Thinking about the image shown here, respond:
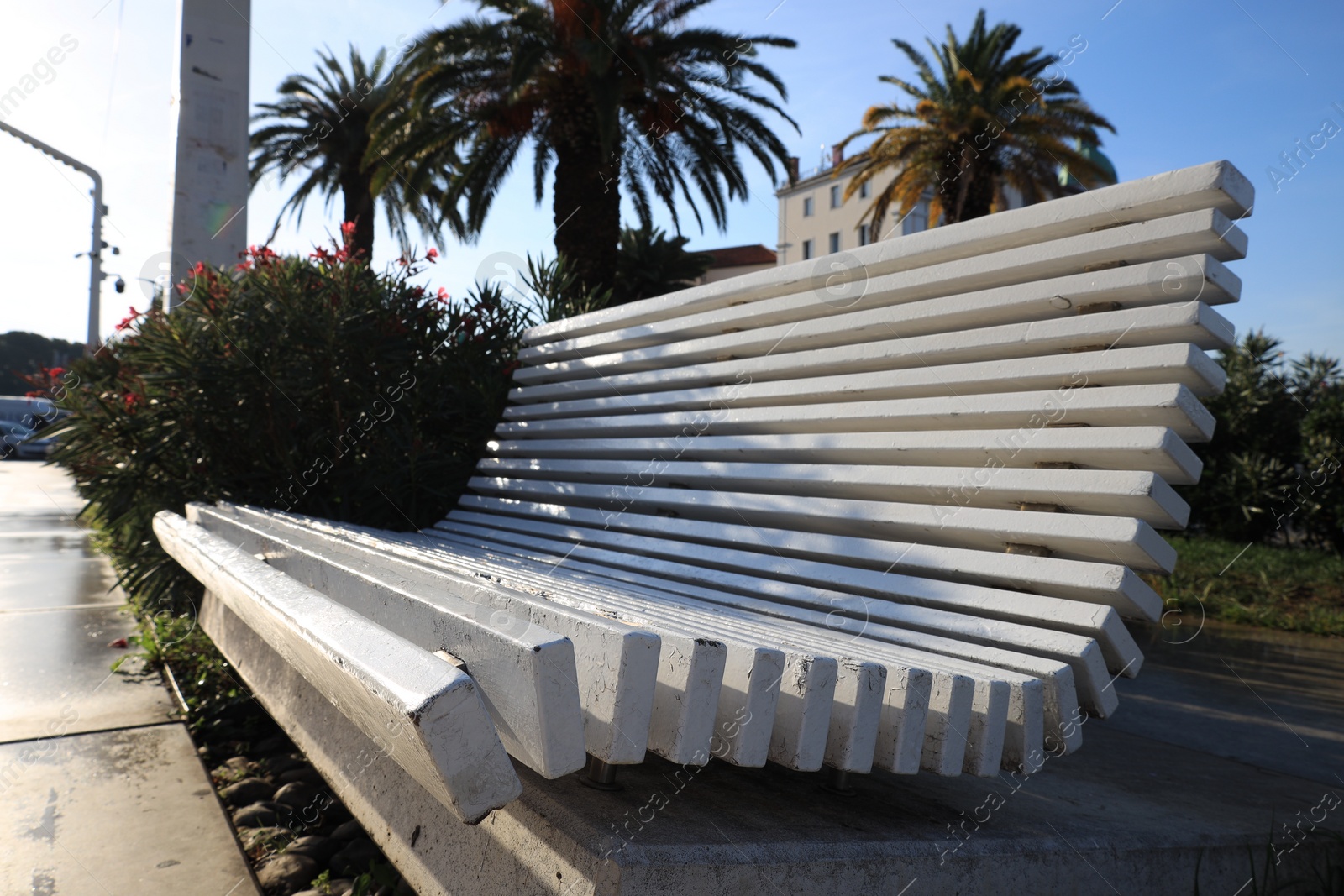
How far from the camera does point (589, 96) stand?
1065 cm

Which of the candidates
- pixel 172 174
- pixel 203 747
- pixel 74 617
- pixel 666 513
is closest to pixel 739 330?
pixel 666 513

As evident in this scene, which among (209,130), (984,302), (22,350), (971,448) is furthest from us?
(22,350)

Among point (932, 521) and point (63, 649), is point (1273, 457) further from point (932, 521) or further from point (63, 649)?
point (63, 649)

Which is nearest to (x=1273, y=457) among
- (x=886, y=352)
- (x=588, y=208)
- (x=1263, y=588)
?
(x=1263, y=588)

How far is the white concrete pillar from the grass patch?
6.99m

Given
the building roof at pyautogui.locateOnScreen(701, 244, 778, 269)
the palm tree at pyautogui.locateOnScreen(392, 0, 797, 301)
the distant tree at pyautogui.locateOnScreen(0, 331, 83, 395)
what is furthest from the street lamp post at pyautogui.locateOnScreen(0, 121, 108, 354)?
the distant tree at pyautogui.locateOnScreen(0, 331, 83, 395)

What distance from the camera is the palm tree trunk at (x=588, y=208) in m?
10.6

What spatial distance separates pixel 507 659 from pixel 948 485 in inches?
43.8

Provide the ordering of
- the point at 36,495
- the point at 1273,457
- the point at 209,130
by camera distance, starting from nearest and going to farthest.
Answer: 1. the point at 209,130
2. the point at 1273,457
3. the point at 36,495

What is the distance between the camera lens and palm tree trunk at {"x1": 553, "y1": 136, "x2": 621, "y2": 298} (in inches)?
→ 419

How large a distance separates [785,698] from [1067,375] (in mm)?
910

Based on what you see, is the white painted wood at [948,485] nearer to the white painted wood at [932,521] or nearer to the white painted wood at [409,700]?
the white painted wood at [932,521]

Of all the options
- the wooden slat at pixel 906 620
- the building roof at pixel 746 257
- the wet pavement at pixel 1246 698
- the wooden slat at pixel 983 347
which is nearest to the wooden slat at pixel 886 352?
the wooden slat at pixel 983 347

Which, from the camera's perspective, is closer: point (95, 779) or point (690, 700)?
point (690, 700)
